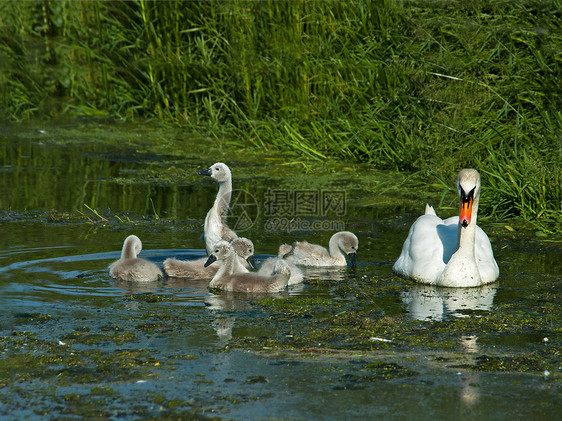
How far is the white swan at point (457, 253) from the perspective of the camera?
710cm

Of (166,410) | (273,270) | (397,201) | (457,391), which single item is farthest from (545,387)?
(397,201)

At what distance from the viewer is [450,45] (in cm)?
1163

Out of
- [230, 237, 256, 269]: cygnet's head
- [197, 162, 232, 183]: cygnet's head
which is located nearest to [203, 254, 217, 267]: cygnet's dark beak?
[230, 237, 256, 269]: cygnet's head

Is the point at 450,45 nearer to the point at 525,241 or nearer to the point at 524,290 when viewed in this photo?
the point at 525,241

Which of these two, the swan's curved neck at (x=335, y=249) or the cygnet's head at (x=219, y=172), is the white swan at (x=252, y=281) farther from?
the cygnet's head at (x=219, y=172)

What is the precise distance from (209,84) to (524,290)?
7949 millimetres

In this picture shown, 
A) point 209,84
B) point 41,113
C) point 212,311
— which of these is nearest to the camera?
point 212,311

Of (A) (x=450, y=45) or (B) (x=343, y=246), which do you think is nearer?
(B) (x=343, y=246)

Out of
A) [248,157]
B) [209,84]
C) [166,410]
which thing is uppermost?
[209,84]

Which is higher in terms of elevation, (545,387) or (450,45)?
(450,45)

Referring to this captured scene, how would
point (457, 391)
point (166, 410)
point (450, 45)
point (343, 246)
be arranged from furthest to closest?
point (450, 45)
point (343, 246)
point (457, 391)
point (166, 410)

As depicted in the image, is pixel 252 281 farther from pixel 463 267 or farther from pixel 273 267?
pixel 463 267

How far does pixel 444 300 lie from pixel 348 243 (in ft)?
4.56

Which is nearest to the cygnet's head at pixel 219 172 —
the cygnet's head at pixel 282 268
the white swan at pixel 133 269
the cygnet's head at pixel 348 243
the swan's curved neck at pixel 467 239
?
Result: the cygnet's head at pixel 348 243
